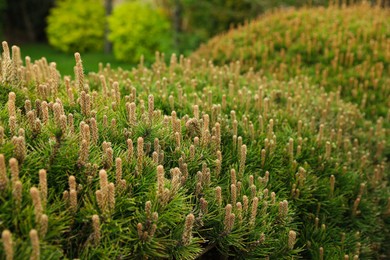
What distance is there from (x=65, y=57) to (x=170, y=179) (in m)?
16.4

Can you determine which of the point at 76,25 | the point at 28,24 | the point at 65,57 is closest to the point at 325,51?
the point at 65,57

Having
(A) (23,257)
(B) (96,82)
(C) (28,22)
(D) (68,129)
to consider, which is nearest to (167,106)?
(B) (96,82)

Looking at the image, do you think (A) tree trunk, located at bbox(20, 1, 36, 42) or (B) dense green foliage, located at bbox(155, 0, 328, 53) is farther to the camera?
(A) tree trunk, located at bbox(20, 1, 36, 42)

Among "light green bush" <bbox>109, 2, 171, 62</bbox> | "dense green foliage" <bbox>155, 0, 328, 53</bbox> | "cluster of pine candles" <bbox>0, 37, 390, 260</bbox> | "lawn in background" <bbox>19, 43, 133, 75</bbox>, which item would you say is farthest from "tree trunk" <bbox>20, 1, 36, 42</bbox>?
"cluster of pine candles" <bbox>0, 37, 390, 260</bbox>

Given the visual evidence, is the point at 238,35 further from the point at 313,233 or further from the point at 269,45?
the point at 313,233

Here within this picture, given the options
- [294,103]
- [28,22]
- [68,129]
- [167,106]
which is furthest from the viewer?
[28,22]

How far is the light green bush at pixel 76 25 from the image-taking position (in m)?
19.1

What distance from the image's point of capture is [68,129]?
127 inches

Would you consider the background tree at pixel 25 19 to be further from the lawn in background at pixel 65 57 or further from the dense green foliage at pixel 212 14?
the dense green foliage at pixel 212 14

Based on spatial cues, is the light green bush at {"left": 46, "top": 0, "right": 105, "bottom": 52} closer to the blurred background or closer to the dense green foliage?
the blurred background

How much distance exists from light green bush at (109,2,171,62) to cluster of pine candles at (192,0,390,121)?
23.4 feet

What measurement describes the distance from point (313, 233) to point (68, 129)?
2.37 m

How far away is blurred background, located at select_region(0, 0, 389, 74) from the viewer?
16.8m

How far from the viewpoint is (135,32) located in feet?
54.4
